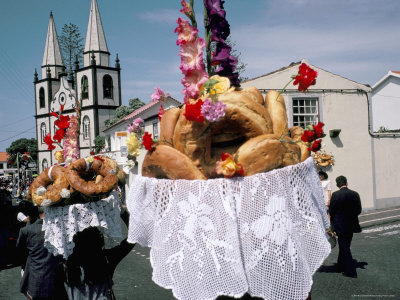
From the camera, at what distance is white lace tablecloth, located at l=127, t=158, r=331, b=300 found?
2219 millimetres

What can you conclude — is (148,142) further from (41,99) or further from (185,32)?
(41,99)

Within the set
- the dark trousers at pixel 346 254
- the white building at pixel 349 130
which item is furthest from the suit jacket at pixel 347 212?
the white building at pixel 349 130

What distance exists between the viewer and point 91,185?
12.9 ft

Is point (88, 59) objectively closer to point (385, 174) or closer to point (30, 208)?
point (385, 174)

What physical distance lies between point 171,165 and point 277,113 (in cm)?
78

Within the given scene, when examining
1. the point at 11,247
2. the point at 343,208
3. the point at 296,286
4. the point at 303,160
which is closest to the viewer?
the point at 296,286

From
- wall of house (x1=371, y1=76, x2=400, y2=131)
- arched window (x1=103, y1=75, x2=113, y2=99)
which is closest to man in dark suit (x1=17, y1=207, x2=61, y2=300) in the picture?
wall of house (x1=371, y1=76, x2=400, y2=131)

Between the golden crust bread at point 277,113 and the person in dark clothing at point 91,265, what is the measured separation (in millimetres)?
2053

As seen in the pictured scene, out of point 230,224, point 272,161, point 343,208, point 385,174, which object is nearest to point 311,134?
point 272,161

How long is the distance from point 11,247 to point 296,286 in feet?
33.6

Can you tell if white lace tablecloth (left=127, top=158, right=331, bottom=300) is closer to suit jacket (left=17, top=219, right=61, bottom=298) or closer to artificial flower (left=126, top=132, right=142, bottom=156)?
artificial flower (left=126, top=132, right=142, bottom=156)

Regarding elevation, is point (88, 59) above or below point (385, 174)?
above

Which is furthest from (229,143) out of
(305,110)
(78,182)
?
(305,110)

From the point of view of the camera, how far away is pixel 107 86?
198 feet
